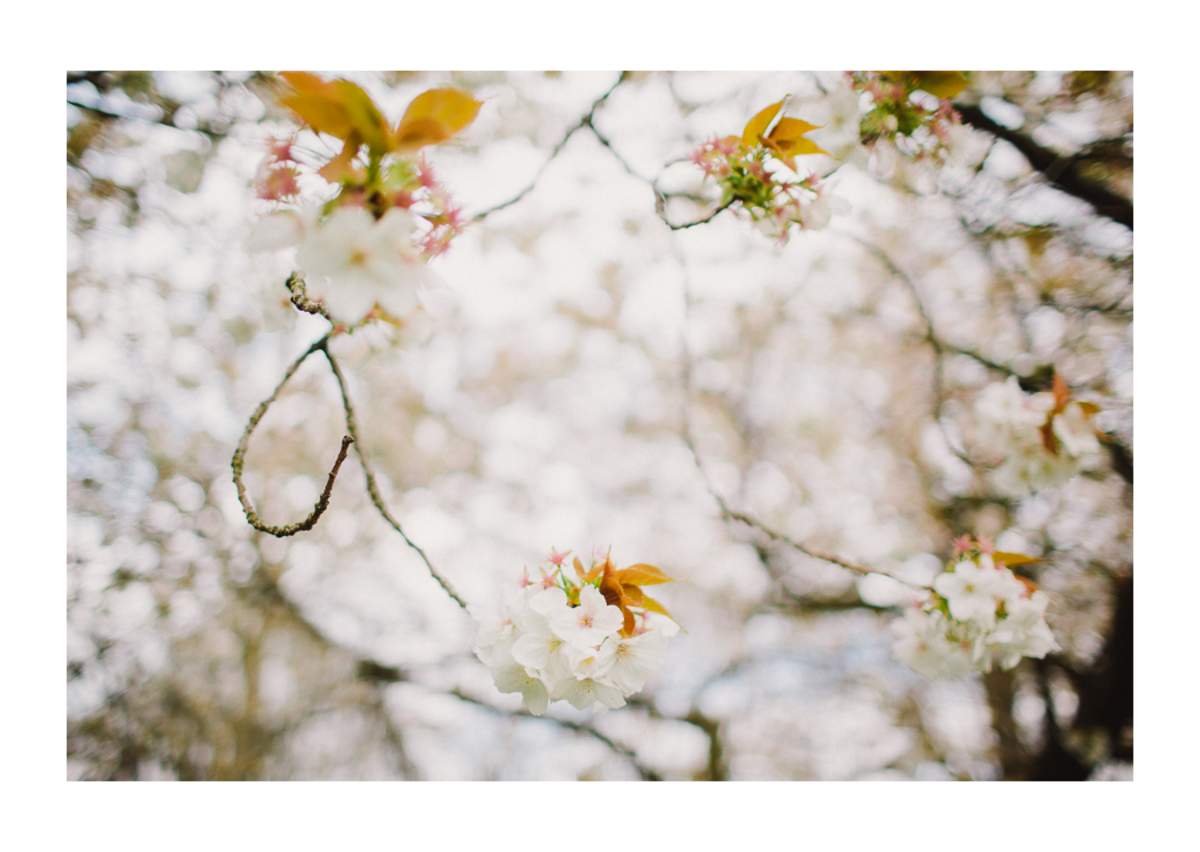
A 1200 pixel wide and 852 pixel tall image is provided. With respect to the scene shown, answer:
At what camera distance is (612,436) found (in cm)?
125

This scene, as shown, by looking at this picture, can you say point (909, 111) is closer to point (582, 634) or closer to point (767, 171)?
point (767, 171)

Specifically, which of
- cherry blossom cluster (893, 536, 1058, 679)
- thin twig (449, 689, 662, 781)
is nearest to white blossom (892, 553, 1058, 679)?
cherry blossom cluster (893, 536, 1058, 679)

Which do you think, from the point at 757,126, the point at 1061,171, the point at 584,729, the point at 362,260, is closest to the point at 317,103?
the point at 362,260

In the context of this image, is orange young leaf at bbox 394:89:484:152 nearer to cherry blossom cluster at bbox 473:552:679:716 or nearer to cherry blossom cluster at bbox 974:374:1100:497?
cherry blossom cluster at bbox 473:552:679:716

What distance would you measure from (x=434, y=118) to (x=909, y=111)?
84cm

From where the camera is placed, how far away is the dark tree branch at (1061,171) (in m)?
1.19

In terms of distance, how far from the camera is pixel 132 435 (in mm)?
1140

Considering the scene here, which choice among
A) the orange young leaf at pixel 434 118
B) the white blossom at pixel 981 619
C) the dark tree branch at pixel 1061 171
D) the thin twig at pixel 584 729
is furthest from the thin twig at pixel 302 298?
the dark tree branch at pixel 1061 171

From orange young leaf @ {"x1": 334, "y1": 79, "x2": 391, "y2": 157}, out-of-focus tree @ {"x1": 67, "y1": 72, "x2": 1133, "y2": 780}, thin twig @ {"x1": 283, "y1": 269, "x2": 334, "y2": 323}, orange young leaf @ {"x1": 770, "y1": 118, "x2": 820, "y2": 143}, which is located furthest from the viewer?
out-of-focus tree @ {"x1": 67, "y1": 72, "x2": 1133, "y2": 780}

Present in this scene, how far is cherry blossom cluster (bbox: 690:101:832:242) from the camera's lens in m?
0.94

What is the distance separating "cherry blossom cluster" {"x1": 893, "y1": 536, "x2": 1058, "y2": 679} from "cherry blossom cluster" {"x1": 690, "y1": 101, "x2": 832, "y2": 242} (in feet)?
2.07
